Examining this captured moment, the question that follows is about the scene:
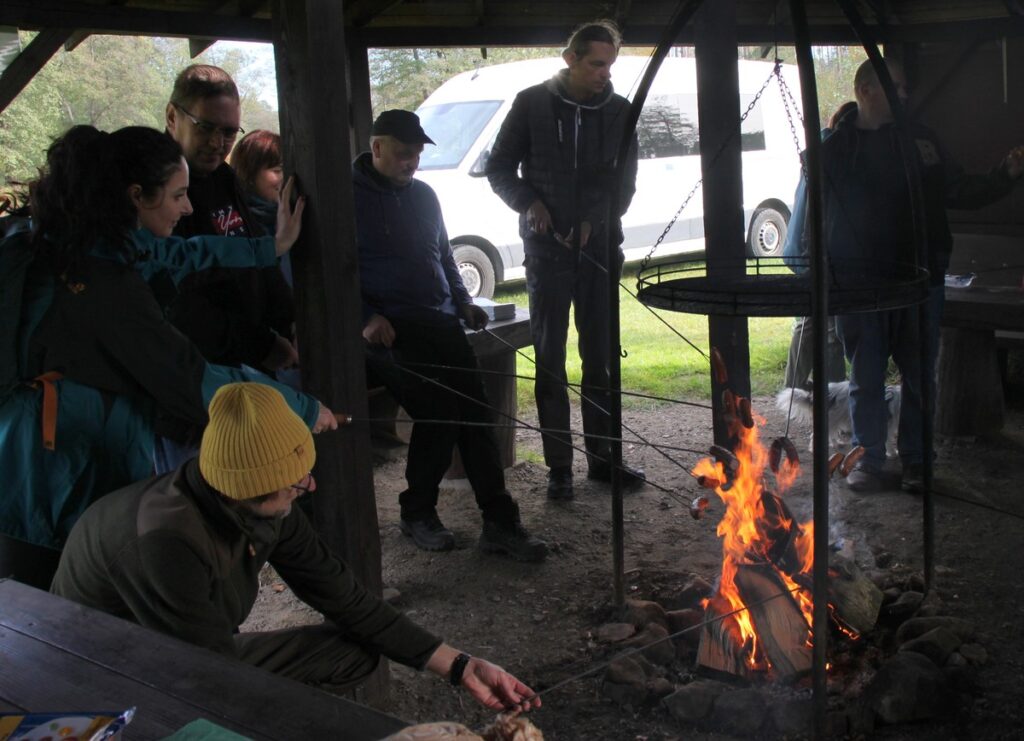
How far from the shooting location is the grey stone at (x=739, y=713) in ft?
10.0

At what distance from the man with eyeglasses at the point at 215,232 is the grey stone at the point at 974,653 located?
8.27 ft

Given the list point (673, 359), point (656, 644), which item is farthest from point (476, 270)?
point (656, 644)

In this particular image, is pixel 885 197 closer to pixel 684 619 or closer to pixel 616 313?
pixel 616 313

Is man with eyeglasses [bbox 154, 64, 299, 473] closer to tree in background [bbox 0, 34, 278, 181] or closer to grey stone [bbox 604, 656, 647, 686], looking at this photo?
grey stone [bbox 604, 656, 647, 686]

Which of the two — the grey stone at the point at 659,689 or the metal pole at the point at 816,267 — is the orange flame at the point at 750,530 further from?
the metal pole at the point at 816,267

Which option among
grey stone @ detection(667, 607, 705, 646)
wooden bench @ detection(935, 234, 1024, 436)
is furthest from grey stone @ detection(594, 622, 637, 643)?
wooden bench @ detection(935, 234, 1024, 436)

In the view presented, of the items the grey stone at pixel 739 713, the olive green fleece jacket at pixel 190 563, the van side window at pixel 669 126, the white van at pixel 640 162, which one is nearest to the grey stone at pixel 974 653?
the grey stone at pixel 739 713

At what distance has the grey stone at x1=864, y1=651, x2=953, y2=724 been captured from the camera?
9.90 feet

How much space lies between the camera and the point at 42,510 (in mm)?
2592

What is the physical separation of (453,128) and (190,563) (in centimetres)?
909

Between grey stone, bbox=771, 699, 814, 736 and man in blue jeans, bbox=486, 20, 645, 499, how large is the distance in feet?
6.42

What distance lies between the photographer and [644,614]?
372cm

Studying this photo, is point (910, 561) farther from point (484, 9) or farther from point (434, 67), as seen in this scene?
point (434, 67)

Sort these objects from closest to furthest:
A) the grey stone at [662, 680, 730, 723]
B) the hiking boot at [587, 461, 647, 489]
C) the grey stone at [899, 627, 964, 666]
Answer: the grey stone at [662, 680, 730, 723] → the grey stone at [899, 627, 964, 666] → the hiking boot at [587, 461, 647, 489]
